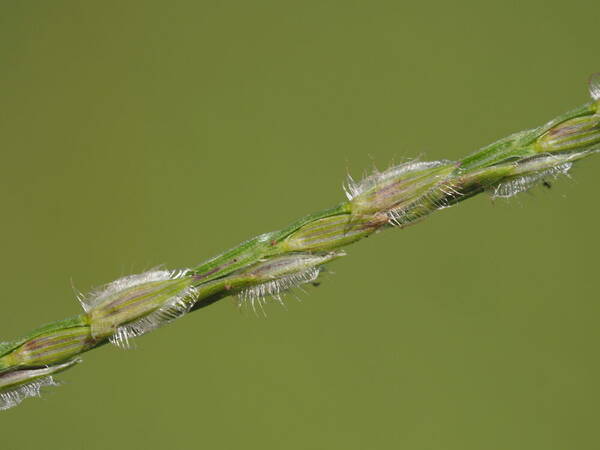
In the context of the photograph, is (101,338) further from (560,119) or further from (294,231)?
(560,119)

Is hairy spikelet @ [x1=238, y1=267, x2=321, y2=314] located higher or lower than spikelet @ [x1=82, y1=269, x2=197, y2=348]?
lower

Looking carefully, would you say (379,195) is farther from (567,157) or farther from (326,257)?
(567,157)

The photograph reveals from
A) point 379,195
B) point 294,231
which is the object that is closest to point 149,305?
point 294,231

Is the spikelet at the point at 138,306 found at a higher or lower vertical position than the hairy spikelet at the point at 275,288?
higher

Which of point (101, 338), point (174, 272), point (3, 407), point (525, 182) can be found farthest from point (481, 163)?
point (3, 407)

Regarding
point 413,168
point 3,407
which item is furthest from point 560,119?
point 3,407

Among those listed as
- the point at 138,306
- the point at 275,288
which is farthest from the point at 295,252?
the point at 138,306

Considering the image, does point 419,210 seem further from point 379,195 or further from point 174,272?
point 174,272

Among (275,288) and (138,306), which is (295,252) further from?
(138,306)
